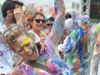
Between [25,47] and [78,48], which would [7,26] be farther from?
[78,48]

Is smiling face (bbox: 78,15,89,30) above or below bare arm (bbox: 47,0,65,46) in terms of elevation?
below

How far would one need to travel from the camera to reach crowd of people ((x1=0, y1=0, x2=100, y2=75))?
1.83m

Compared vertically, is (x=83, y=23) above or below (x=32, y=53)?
below

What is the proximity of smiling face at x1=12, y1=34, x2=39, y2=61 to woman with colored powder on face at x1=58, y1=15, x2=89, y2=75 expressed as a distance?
261cm

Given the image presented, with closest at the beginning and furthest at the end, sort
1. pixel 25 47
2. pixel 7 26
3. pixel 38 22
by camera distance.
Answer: pixel 25 47 → pixel 7 26 → pixel 38 22

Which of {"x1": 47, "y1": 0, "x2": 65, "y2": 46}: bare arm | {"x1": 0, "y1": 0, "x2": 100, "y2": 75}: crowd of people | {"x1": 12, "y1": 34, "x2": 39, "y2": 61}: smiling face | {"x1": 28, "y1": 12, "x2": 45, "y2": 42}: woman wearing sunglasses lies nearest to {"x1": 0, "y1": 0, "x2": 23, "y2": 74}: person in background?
{"x1": 0, "y1": 0, "x2": 100, "y2": 75}: crowd of people

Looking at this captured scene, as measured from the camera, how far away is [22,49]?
1.79m

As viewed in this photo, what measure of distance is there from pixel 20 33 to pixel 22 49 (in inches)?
5.5

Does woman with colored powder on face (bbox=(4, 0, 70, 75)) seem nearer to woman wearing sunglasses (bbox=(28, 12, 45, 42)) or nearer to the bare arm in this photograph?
the bare arm

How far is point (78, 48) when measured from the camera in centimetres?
449

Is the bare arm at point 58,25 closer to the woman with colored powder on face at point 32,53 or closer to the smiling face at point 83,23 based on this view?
the woman with colored powder on face at point 32,53

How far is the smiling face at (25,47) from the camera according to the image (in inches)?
70.3

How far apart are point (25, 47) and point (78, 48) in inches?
111

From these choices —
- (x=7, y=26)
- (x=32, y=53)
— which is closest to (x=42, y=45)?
(x=32, y=53)
